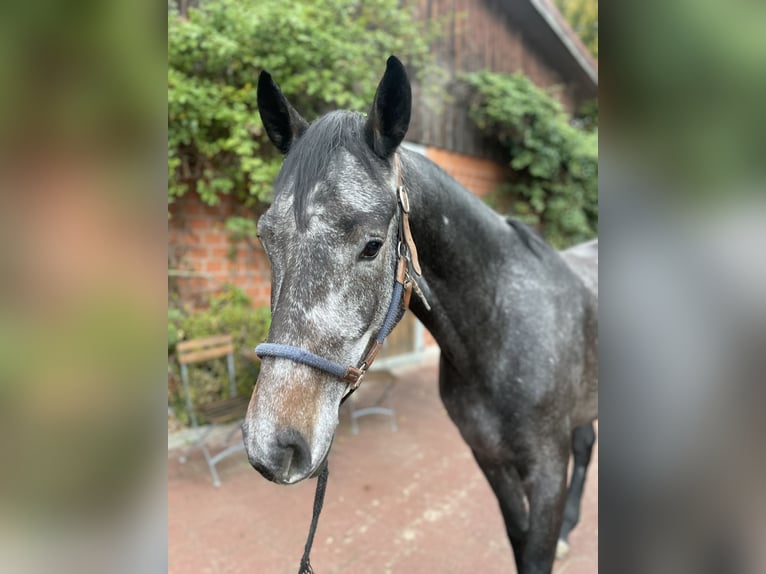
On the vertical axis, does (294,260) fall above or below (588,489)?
above

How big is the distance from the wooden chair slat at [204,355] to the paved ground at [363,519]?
0.83 m

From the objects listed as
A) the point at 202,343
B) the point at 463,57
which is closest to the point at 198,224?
the point at 202,343

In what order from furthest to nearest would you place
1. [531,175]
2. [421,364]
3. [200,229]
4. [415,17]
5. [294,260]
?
[531,175]
[421,364]
[415,17]
[200,229]
[294,260]

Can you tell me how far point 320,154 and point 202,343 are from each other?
337cm

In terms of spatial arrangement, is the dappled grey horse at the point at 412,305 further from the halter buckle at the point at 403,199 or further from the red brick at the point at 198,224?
the red brick at the point at 198,224

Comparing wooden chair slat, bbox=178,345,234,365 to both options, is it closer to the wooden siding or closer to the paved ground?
the paved ground

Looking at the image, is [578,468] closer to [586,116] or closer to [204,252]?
[204,252]

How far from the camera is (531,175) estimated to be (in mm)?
7871

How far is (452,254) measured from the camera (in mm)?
1617
